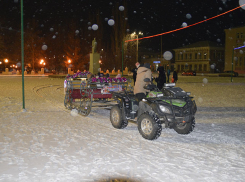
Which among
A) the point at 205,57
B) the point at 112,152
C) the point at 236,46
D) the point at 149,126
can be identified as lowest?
the point at 112,152

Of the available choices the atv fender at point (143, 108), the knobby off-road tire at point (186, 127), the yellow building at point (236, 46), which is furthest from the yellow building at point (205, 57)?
the atv fender at point (143, 108)

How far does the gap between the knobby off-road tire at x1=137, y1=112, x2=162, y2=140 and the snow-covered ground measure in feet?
0.64

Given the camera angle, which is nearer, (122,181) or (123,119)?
(122,181)

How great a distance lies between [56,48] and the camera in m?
71.4

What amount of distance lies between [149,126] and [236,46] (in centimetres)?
6181

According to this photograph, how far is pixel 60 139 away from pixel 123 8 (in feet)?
174

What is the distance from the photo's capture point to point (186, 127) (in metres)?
7.49

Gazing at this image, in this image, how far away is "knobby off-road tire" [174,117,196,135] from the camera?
24.3 feet

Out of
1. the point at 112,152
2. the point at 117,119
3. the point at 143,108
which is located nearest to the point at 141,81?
the point at 143,108

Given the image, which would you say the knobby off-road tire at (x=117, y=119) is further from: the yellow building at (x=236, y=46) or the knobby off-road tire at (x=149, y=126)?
the yellow building at (x=236, y=46)

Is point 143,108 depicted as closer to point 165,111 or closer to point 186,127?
point 165,111

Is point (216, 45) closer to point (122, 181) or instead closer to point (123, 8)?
point (123, 8)

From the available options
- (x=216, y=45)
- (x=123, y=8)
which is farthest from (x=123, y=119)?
(x=216, y=45)

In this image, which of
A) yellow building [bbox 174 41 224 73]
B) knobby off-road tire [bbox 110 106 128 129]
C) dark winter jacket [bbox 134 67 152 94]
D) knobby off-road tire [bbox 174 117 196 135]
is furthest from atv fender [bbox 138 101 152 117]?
yellow building [bbox 174 41 224 73]
